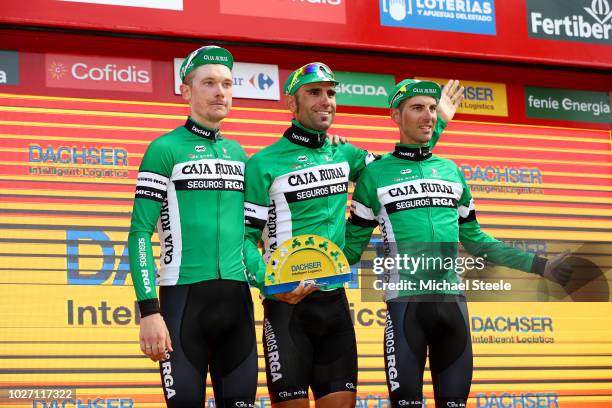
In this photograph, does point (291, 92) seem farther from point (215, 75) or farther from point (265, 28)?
point (265, 28)

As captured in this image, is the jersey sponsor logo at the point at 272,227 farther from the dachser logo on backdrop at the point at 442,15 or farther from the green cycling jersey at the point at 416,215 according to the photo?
the dachser logo on backdrop at the point at 442,15

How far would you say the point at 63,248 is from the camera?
6211 mm

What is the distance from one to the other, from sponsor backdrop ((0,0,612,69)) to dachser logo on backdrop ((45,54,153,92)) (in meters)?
0.24

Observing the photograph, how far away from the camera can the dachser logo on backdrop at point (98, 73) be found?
6352mm

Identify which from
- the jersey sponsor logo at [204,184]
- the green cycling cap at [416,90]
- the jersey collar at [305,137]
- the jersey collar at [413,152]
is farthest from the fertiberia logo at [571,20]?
the jersey sponsor logo at [204,184]

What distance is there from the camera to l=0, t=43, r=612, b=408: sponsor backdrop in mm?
6113

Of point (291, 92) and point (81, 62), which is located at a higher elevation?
point (81, 62)

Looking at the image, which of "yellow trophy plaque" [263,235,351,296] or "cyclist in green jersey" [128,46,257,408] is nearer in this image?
"cyclist in green jersey" [128,46,257,408]

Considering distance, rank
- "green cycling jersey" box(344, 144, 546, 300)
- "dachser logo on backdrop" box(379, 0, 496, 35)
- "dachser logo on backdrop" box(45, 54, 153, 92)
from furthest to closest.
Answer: "dachser logo on backdrop" box(379, 0, 496, 35) < "dachser logo on backdrop" box(45, 54, 153, 92) < "green cycling jersey" box(344, 144, 546, 300)

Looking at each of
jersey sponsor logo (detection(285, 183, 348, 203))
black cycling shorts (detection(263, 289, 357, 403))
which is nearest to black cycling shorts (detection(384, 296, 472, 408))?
black cycling shorts (detection(263, 289, 357, 403))

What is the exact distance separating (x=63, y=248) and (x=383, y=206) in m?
2.34

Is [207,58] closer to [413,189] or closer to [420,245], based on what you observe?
[413,189]

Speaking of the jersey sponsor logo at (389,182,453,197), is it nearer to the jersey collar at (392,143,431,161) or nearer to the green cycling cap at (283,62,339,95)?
the jersey collar at (392,143,431,161)

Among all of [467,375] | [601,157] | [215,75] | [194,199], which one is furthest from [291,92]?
[601,157]
